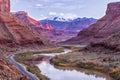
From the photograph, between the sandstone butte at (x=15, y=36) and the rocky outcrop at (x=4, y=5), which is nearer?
the sandstone butte at (x=15, y=36)

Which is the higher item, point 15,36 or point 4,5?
point 4,5

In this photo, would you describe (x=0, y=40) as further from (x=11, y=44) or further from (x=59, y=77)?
(x=59, y=77)

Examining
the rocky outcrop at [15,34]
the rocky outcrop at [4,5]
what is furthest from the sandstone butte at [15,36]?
the rocky outcrop at [4,5]

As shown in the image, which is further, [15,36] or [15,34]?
[15,34]

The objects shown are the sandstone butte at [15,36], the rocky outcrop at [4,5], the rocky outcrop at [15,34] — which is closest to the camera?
the sandstone butte at [15,36]

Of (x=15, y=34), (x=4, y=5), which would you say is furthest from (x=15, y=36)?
(x=4, y=5)

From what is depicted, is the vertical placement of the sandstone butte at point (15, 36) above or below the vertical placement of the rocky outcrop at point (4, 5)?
below

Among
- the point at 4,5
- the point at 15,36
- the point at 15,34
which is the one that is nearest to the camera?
the point at 15,36

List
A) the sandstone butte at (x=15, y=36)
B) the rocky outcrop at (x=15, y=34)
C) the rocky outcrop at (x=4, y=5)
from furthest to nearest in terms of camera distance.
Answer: the rocky outcrop at (x=4, y=5) → the rocky outcrop at (x=15, y=34) → the sandstone butte at (x=15, y=36)

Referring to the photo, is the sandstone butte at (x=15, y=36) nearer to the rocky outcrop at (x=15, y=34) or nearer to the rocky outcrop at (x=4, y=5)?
the rocky outcrop at (x=15, y=34)

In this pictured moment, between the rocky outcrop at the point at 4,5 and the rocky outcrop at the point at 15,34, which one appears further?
the rocky outcrop at the point at 4,5

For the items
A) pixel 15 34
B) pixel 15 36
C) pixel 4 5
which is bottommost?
pixel 15 36

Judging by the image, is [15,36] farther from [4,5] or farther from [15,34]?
[4,5]

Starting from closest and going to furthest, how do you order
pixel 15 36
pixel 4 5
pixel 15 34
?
pixel 15 36, pixel 15 34, pixel 4 5
